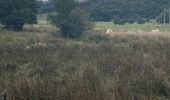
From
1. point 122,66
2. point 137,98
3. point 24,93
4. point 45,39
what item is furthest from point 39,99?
point 45,39

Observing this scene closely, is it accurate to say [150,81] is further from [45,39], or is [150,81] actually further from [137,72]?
[45,39]

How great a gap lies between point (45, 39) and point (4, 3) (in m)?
8.73

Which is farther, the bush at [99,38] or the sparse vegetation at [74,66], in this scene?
the bush at [99,38]

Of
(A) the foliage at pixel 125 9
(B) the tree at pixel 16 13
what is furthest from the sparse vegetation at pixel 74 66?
(A) the foliage at pixel 125 9

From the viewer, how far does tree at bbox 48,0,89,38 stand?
37000 mm

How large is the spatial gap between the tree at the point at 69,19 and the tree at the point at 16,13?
224cm

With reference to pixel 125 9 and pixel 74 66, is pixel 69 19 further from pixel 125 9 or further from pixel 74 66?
pixel 125 9

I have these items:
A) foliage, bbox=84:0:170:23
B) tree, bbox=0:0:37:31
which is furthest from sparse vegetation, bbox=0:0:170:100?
foliage, bbox=84:0:170:23

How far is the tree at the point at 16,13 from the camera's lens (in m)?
37.2

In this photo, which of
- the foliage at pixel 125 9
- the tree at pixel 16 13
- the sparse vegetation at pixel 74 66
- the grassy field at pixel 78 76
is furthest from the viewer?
the foliage at pixel 125 9

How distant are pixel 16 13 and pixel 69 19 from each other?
17.1 feet

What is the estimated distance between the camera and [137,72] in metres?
15.9

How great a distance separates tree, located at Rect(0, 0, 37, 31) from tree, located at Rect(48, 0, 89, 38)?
2.24 meters

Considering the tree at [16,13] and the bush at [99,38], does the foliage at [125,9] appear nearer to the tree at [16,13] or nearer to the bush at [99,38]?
the tree at [16,13]
